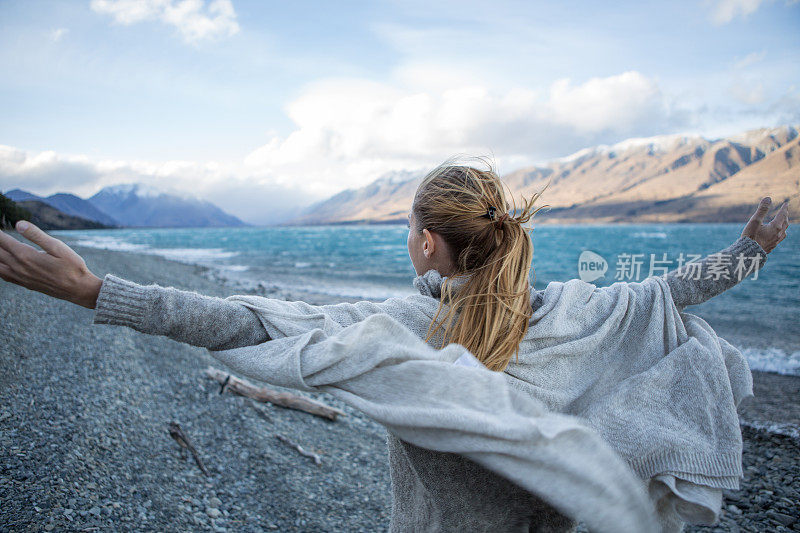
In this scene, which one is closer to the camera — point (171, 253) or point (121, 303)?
point (121, 303)

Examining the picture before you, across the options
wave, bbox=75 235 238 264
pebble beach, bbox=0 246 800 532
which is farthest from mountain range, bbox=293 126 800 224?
pebble beach, bbox=0 246 800 532

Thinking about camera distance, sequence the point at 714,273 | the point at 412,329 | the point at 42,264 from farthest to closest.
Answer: the point at 714,273
the point at 412,329
the point at 42,264

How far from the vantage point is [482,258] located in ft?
5.75

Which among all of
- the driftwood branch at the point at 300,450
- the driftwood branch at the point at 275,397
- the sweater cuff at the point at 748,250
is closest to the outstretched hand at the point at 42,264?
the sweater cuff at the point at 748,250

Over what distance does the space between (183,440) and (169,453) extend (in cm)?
23

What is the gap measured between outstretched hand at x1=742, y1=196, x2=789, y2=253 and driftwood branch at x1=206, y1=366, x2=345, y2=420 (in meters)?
5.09

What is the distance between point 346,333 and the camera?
1373 mm

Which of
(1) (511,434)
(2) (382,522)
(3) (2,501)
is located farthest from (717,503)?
(3) (2,501)

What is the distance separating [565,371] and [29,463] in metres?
3.80

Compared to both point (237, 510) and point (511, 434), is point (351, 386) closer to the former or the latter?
point (511, 434)

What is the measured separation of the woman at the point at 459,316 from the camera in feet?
4.58

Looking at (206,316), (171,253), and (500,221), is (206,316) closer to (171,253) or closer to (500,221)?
(500,221)

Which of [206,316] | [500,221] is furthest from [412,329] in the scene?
Answer: [206,316]

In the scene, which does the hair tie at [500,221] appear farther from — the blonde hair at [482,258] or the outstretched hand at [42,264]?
the outstretched hand at [42,264]
